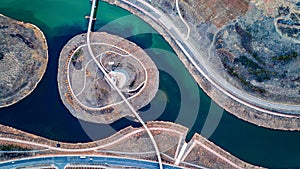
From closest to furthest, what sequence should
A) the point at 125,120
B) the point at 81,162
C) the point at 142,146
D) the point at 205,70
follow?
the point at 81,162 < the point at 142,146 < the point at 125,120 < the point at 205,70

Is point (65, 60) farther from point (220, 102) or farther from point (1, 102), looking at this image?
point (220, 102)

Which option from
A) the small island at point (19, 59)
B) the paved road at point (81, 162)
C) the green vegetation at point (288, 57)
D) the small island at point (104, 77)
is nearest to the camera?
the paved road at point (81, 162)

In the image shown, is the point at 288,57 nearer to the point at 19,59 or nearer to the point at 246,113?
the point at 246,113

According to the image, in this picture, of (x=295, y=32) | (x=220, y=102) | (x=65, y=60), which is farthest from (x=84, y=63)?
(x=295, y=32)

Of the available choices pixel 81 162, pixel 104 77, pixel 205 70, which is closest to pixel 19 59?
pixel 104 77

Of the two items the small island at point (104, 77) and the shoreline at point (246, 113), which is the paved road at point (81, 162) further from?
the shoreline at point (246, 113)

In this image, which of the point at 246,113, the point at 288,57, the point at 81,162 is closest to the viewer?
the point at 81,162

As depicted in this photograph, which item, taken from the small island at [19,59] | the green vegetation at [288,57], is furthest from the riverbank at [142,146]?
the green vegetation at [288,57]
